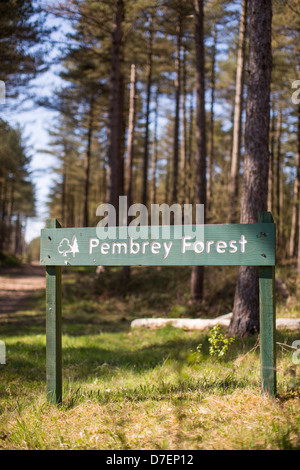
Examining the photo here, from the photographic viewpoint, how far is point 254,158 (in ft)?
21.4

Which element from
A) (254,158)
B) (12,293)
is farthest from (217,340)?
(12,293)

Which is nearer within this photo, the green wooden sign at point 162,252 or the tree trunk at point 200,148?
the green wooden sign at point 162,252

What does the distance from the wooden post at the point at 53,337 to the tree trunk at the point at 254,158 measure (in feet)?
12.1

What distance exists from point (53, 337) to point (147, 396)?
1233mm

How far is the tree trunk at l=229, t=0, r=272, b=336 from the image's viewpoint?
6.45m

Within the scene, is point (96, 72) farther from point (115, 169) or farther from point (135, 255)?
point (135, 255)

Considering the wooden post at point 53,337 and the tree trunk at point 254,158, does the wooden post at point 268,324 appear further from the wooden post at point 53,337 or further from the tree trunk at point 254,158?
the tree trunk at point 254,158

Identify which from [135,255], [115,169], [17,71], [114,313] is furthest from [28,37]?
[135,255]

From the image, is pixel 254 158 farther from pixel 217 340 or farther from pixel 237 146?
pixel 237 146

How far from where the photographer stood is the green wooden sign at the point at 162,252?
3432 millimetres

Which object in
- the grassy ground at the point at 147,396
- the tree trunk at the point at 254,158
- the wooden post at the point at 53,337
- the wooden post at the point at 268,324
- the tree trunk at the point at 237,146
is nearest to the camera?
the grassy ground at the point at 147,396

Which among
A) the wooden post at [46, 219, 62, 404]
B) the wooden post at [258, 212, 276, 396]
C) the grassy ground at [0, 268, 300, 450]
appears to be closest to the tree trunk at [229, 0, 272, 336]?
the grassy ground at [0, 268, 300, 450]

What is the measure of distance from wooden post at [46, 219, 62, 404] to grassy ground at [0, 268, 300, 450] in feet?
0.61

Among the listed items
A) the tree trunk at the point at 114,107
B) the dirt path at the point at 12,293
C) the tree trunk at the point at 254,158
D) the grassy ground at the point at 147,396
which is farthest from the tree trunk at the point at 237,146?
the dirt path at the point at 12,293
